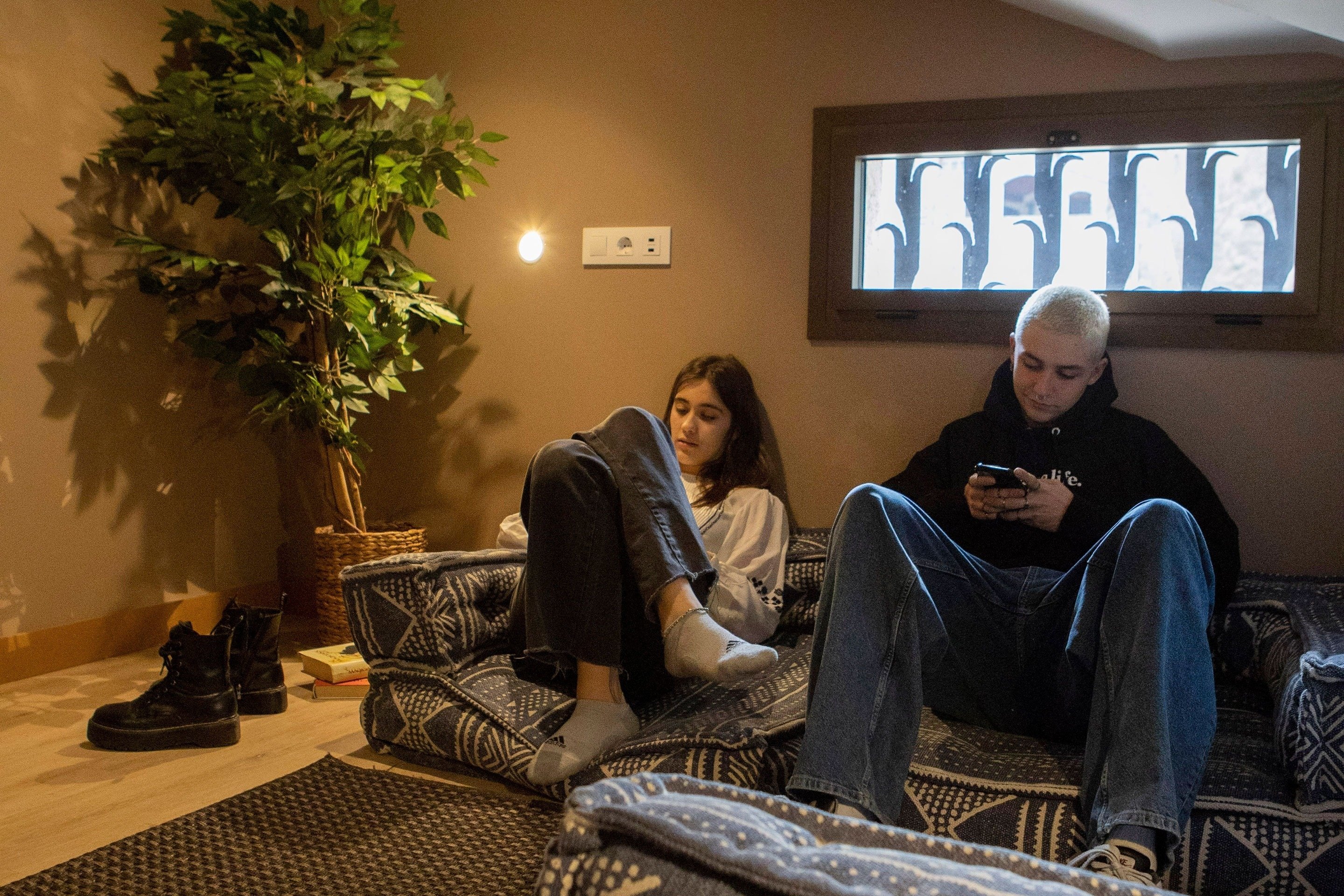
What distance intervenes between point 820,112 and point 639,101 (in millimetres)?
504

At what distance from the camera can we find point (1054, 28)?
2.38m

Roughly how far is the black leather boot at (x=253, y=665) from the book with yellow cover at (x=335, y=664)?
154 mm

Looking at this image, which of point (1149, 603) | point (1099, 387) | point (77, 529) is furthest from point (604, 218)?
point (1149, 603)

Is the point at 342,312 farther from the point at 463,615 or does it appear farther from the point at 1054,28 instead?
the point at 1054,28

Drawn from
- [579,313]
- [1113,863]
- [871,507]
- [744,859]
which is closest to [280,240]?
[579,313]

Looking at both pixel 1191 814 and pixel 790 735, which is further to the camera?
pixel 790 735

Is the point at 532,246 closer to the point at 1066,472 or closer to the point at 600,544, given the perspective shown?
the point at 600,544

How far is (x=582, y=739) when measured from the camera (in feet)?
5.88

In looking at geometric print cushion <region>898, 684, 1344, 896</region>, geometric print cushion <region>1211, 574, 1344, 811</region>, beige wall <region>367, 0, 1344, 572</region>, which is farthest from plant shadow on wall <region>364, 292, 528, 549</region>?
geometric print cushion <region>1211, 574, 1344, 811</region>

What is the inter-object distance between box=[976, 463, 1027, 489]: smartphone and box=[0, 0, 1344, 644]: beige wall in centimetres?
66

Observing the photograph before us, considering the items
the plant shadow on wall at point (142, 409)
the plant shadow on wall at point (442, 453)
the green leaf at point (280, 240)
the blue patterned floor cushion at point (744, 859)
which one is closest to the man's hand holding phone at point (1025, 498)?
the blue patterned floor cushion at point (744, 859)

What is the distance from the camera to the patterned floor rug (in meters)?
1.50

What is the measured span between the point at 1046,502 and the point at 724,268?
3.82 feet

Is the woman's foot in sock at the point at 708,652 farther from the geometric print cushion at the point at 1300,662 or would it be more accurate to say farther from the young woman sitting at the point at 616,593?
the geometric print cushion at the point at 1300,662
